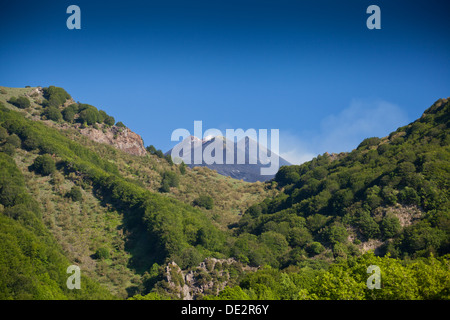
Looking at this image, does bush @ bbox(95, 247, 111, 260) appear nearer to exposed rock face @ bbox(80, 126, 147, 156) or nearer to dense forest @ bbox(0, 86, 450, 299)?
dense forest @ bbox(0, 86, 450, 299)

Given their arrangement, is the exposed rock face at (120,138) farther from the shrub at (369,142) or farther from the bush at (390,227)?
the bush at (390,227)

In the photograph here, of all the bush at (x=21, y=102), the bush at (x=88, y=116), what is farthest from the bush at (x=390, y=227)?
the bush at (x=21, y=102)

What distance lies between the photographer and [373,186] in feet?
216

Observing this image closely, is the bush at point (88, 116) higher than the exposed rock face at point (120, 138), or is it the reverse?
the bush at point (88, 116)

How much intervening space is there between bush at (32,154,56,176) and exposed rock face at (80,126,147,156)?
30444 millimetres

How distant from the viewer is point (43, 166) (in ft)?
225

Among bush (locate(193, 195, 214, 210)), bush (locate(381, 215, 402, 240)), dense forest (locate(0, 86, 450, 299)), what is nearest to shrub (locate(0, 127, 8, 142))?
dense forest (locate(0, 86, 450, 299))

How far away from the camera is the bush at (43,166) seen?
68.8m

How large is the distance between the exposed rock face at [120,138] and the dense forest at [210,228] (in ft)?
29.8

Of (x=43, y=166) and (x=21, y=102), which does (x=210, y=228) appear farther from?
(x=21, y=102)

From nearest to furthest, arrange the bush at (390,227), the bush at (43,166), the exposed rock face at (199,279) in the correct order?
the exposed rock face at (199,279) < the bush at (390,227) < the bush at (43,166)

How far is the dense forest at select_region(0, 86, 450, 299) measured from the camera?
41500mm

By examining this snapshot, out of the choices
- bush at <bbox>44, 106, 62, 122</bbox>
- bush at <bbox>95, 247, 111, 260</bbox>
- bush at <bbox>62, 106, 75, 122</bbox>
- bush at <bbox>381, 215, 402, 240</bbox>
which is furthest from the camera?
bush at <bbox>62, 106, 75, 122</bbox>
